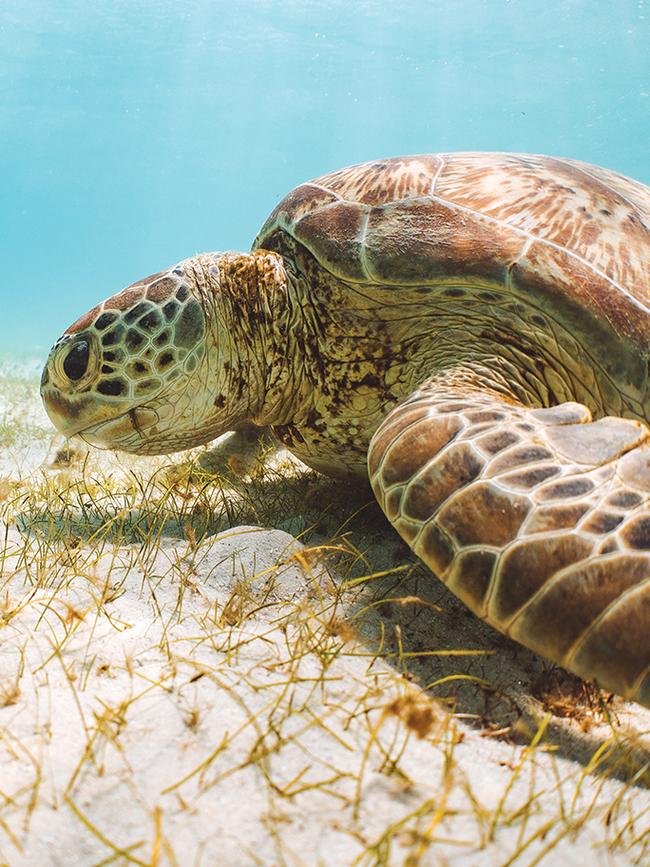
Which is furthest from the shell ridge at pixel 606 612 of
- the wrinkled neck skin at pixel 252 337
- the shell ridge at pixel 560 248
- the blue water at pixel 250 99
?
the blue water at pixel 250 99

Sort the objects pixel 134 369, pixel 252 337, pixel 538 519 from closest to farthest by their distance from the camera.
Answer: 1. pixel 538 519
2. pixel 134 369
3. pixel 252 337

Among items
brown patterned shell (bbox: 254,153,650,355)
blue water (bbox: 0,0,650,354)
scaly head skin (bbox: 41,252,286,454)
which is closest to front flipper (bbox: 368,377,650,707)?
brown patterned shell (bbox: 254,153,650,355)

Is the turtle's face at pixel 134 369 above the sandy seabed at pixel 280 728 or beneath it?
above

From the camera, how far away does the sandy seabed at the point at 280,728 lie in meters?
0.83

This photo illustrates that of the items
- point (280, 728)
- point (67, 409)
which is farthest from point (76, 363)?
point (280, 728)

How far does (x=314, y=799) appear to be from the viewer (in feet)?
2.96

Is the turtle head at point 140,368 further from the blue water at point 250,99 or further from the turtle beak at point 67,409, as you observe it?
the blue water at point 250,99

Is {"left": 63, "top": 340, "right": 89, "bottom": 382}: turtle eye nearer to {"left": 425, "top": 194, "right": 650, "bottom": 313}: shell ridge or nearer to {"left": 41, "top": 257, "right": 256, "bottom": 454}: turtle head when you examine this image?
{"left": 41, "top": 257, "right": 256, "bottom": 454}: turtle head

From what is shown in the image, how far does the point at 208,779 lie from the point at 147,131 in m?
89.3

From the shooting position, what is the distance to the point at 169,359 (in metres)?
2.41

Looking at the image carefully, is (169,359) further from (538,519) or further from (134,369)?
(538,519)

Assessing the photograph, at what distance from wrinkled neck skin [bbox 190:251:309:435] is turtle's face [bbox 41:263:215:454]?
58mm

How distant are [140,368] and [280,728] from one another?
172 centimetres

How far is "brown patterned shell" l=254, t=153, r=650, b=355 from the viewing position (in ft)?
6.55
